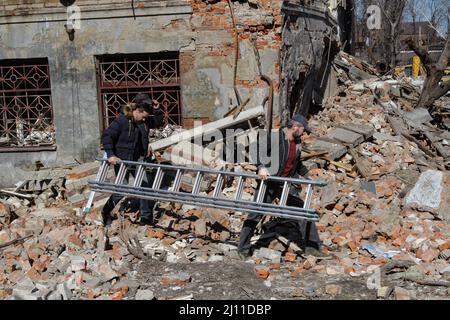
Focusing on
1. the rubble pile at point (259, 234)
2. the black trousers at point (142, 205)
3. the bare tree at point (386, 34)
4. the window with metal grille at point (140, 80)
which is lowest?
the rubble pile at point (259, 234)

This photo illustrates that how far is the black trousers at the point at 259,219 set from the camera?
588 centimetres

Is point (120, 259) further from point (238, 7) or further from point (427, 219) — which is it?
point (238, 7)

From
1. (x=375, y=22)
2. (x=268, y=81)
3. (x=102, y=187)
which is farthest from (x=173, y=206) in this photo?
(x=375, y=22)

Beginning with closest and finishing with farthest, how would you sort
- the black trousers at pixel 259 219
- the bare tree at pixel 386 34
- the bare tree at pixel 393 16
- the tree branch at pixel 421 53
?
the black trousers at pixel 259 219
the tree branch at pixel 421 53
the bare tree at pixel 386 34
the bare tree at pixel 393 16

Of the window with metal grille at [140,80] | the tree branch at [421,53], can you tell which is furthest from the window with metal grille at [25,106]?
the tree branch at [421,53]

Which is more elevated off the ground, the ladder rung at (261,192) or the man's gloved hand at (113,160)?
the man's gloved hand at (113,160)

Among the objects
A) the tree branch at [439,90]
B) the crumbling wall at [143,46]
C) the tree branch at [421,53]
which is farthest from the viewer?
the tree branch at [421,53]

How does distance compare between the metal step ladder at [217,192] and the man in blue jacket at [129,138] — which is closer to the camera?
the metal step ladder at [217,192]

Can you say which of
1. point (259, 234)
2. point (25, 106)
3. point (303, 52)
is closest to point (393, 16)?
point (303, 52)

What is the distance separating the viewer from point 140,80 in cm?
965

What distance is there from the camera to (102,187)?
6438 mm

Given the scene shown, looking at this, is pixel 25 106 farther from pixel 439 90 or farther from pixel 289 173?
pixel 439 90

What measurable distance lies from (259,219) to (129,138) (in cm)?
208

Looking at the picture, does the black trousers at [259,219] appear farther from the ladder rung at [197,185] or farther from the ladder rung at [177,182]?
the ladder rung at [177,182]
